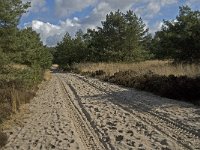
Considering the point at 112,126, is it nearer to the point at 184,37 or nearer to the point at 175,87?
the point at 175,87

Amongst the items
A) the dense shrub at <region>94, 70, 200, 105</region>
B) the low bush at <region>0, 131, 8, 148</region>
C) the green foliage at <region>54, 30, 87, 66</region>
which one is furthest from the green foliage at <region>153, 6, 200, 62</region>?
the green foliage at <region>54, 30, 87, 66</region>

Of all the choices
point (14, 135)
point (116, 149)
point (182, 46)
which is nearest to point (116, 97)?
point (14, 135)

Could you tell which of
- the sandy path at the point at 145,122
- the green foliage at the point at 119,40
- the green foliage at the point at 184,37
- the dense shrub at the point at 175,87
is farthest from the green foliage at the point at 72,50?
the sandy path at the point at 145,122

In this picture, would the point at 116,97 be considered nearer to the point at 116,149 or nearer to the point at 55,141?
the point at 55,141

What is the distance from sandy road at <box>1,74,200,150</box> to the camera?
31.7 feet

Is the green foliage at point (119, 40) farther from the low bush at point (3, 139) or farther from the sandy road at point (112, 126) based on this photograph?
the low bush at point (3, 139)

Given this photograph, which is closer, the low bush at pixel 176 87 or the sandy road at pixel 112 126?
the sandy road at pixel 112 126

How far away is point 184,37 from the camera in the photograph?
31.4 meters

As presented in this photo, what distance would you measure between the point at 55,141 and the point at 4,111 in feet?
18.5

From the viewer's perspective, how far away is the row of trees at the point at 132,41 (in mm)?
31672

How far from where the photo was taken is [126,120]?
1279 centimetres

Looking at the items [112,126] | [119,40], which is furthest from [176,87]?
[119,40]

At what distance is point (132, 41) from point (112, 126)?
158 feet

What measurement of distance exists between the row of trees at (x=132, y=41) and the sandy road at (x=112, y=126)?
50.4 feet
